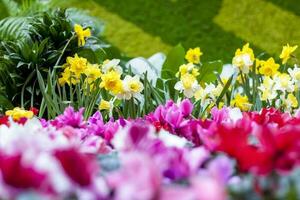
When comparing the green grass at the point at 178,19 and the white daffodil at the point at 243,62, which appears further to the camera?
the green grass at the point at 178,19

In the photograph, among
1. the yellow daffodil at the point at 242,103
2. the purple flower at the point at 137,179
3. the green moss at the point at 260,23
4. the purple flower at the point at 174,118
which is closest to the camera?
the purple flower at the point at 137,179

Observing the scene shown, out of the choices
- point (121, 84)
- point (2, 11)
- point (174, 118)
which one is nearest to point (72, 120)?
point (174, 118)

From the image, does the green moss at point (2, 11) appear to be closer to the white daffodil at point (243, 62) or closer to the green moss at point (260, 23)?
the green moss at point (260, 23)

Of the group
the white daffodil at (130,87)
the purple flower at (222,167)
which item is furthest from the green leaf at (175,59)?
the purple flower at (222,167)

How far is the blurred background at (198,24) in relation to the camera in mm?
5246

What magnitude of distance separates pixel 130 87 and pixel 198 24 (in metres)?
3.96

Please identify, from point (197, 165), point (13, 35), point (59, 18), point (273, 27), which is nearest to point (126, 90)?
point (59, 18)

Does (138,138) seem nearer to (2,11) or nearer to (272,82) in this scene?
(272,82)

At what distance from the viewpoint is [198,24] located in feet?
18.0

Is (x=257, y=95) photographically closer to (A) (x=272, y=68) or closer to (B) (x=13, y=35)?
(A) (x=272, y=68)

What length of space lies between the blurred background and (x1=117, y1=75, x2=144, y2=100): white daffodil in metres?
3.52

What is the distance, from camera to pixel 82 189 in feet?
1.78

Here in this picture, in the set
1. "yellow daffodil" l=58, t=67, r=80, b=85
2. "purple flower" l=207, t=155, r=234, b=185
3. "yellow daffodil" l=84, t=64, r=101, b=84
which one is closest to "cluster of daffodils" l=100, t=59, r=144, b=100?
"yellow daffodil" l=84, t=64, r=101, b=84

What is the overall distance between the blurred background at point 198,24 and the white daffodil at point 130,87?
139 inches
